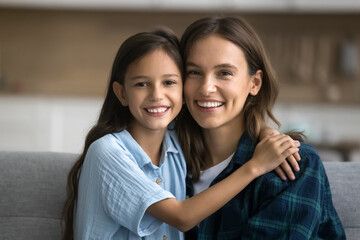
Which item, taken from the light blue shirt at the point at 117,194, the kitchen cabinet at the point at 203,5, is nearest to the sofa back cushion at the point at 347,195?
the light blue shirt at the point at 117,194

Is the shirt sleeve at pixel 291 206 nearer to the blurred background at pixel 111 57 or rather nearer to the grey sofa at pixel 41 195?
the grey sofa at pixel 41 195

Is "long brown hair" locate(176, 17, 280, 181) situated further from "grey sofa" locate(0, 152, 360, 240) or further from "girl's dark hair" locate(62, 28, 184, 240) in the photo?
"grey sofa" locate(0, 152, 360, 240)

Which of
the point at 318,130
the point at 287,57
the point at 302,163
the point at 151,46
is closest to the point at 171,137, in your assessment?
the point at 151,46

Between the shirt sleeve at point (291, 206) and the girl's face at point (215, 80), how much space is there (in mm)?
293

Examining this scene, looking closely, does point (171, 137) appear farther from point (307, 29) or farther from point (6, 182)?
point (307, 29)

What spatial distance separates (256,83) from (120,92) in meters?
0.48

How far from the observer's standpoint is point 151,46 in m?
1.56

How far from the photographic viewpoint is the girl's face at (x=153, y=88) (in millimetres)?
1551

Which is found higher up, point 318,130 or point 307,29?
point 307,29

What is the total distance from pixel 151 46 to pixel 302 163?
1.96 ft

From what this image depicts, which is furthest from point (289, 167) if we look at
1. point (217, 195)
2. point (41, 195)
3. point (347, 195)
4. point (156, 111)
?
point (41, 195)

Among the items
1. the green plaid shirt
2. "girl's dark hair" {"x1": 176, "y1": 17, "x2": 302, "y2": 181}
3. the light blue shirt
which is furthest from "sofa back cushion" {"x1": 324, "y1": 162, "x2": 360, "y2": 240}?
the light blue shirt

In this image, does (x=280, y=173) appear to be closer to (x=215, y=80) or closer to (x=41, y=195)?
(x=215, y=80)

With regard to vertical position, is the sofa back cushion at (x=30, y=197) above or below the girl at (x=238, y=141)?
below
